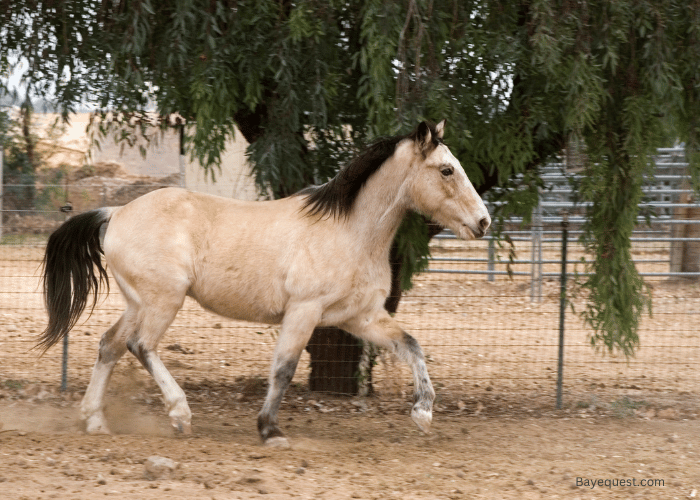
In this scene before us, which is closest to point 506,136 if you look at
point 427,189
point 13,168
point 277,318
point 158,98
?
point 427,189

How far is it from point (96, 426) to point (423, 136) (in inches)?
117

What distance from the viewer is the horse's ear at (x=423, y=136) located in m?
4.79

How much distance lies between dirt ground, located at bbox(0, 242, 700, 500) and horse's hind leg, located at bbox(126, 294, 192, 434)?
16 cm

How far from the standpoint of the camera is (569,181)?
19.7 ft

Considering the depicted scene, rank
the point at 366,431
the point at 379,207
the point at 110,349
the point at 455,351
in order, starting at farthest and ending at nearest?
the point at 455,351 < the point at 366,431 < the point at 110,349 < the point at 379,207

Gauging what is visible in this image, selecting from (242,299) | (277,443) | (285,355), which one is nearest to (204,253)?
(242,299)

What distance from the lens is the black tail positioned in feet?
18.2

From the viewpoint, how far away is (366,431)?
578 centimetres

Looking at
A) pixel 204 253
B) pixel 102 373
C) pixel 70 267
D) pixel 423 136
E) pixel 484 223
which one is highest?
pixel 423 136

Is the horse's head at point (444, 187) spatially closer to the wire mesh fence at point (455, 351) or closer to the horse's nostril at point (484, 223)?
the horse's nostril at point (484, 223)

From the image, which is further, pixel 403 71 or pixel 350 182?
pixel 350 182

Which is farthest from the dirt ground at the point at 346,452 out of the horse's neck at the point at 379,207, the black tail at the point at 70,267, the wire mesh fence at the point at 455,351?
the horse's neck at the point at 379,207

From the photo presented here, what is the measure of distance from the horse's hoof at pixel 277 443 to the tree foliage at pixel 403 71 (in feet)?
6.00

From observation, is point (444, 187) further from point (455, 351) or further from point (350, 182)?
point (455, 351)
